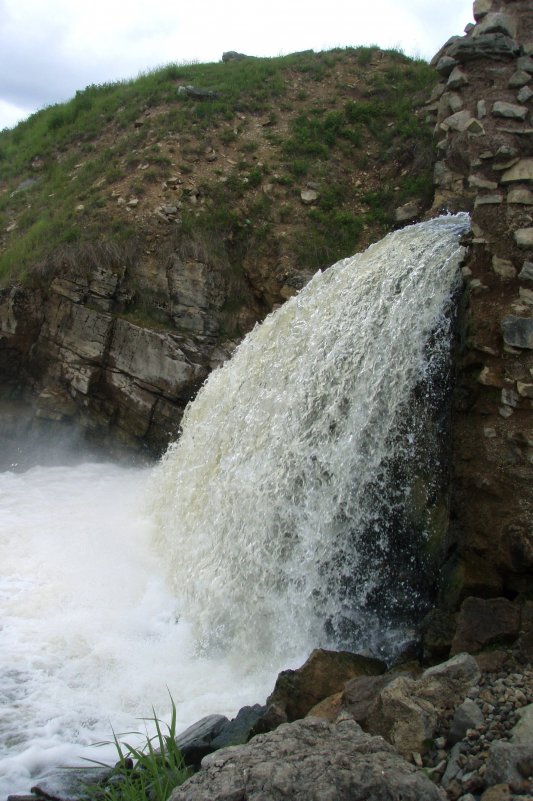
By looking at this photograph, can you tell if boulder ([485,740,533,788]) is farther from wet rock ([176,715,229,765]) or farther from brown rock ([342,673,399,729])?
wet rock ([176,715,229,765])

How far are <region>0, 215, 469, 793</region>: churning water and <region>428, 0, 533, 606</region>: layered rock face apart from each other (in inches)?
16.5

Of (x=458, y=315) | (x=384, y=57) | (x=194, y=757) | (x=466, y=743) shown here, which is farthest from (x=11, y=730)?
(x=384, y=57)

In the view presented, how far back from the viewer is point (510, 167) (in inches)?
244

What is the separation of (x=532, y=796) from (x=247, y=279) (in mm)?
9573

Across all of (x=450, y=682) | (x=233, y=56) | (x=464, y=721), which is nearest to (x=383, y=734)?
(x=464, y=721)

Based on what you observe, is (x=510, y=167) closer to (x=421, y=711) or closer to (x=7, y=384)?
(x=421, y=711)

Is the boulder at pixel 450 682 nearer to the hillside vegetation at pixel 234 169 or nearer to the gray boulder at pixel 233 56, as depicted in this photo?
the hillside vegetation at pixel 234 169

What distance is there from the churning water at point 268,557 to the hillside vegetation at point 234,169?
425 centimetres

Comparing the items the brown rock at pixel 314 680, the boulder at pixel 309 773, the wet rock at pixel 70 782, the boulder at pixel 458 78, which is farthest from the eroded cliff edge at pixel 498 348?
the wet rock at pixel 70 782

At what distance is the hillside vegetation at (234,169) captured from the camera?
11844 millimetres

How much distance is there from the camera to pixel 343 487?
641cm

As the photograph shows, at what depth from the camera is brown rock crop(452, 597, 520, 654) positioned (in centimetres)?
491

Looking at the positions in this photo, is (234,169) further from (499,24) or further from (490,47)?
(499,24)

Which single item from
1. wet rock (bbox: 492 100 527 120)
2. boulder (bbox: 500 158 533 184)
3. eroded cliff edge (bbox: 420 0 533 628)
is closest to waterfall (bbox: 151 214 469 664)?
eroded cliff edge (bbox: 420 0 533 628)
